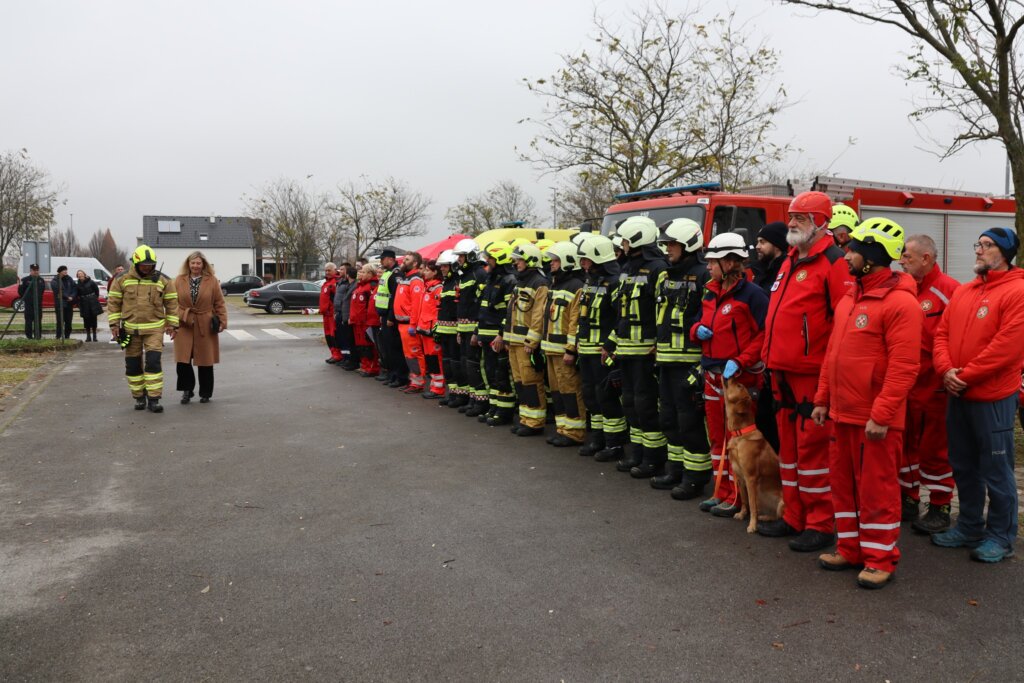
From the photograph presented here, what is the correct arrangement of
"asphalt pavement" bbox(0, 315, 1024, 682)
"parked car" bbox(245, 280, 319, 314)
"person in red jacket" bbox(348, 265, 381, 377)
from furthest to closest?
"parked car" bbox(245, 280, 319, 314) → "person in red jacket" bbox(348, 265, 381, 377) → "asphalt pavement" bbox(0, 315, 1024, 682)

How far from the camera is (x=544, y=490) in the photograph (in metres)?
7.04

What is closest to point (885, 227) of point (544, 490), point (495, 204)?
point (544, 490)

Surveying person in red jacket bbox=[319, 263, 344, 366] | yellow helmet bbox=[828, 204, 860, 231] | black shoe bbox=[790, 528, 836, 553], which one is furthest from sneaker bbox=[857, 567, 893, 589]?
person in red jacket bbox=[319, 263, 344, 366]

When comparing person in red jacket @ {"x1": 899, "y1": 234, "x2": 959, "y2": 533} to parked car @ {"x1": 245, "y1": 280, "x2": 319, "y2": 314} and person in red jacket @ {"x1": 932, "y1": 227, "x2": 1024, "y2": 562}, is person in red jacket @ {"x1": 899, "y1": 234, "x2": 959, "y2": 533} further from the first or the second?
parked car @ {"x1": 245, "y1": 280, "x2": 319, "y2": 314}

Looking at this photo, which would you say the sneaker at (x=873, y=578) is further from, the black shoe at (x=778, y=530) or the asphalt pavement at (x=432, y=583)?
the black shoe at (x=778, y=530)

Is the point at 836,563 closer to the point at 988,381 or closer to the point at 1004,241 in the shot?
the point at 988,381

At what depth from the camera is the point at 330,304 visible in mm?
16531

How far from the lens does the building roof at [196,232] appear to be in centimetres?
8119

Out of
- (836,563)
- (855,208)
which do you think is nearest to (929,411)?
(836,563)

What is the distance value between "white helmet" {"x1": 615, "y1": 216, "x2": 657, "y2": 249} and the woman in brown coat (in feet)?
21.5

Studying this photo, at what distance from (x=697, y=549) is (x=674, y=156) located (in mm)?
19212

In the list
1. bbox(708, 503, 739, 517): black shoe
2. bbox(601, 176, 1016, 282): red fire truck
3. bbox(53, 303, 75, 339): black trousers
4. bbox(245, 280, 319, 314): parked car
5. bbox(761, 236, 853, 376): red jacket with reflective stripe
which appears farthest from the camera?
bbox(245, 280, 319, 314): parked car

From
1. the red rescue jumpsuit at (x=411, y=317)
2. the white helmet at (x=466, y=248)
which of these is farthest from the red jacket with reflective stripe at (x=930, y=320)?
the red rescue jumpsuit at (x=411, y=317)

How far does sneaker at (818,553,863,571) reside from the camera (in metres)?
5.10
